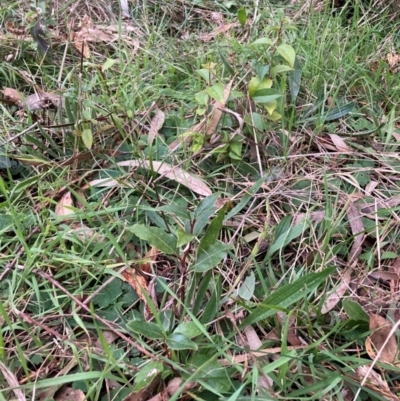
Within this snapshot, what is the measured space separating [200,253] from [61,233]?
38cm

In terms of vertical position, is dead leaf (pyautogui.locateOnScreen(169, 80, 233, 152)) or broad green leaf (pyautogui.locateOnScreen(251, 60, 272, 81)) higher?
broad green leaf (pyautogui.locateOnScreen(251, 60, 272, 81))

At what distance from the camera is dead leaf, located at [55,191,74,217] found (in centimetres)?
129

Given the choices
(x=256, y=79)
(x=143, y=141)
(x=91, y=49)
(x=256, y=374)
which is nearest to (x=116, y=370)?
(x=256, y=374)

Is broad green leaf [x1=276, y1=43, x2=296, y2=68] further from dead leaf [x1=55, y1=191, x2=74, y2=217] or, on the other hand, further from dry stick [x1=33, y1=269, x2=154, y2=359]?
dry stick [x1=33, y1=269, x2=154, y2=359]

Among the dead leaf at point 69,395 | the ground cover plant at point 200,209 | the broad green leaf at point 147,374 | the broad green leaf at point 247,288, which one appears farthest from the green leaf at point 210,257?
the dead leaf at point 69,395

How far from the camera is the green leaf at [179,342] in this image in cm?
92

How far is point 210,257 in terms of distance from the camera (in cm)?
106

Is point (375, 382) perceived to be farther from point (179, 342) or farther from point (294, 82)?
point (294, 82)

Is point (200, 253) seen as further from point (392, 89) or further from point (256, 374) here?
point (392, 89)

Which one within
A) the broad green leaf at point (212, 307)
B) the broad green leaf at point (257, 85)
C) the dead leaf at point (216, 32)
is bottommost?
the broad green leaf at point (212, 307)

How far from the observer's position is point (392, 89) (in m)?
1.62

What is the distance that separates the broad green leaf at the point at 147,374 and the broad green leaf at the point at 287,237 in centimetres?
41

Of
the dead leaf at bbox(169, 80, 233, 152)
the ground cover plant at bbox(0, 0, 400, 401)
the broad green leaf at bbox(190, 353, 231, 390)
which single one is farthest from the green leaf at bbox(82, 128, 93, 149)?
the broad green leaf at bbox(190, 353, 231, 390)

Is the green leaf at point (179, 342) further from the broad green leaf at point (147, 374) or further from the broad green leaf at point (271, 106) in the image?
the broad green leaf at point (271, 106)
